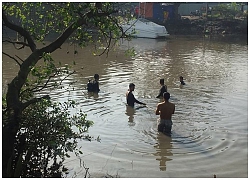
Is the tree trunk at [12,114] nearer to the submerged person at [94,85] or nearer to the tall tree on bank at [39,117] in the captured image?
the tall tree on bank at [39,117]

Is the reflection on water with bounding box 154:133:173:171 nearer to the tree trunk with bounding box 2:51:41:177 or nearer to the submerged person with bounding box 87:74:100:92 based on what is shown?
the tree trunk with bounding box 2:51:41:177

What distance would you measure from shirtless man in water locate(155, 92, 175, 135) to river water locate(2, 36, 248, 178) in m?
0.20

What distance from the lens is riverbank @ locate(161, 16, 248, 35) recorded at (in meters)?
42.2

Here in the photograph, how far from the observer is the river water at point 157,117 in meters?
7.58

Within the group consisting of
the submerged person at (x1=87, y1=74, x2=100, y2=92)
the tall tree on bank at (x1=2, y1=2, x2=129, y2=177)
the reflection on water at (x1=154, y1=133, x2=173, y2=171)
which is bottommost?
the reflection on water at (x1=154, y1=133, x2=173, y2=171)

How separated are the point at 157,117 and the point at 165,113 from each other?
1.84 m

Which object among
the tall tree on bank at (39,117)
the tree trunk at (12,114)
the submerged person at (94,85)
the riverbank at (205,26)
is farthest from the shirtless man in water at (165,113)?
the riverbank at (205,26)

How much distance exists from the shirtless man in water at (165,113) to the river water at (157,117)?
0.66 ft

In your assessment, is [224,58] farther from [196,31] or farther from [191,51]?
[196,31]

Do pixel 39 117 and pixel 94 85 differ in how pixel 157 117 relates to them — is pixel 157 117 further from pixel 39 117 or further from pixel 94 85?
pixel 39 117

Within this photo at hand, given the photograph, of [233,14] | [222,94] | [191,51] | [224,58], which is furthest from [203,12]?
[222,94]

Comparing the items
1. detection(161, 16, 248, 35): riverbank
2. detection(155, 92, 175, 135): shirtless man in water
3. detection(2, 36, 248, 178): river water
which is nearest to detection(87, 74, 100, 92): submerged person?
detection(2, 36, 248, 178): river water

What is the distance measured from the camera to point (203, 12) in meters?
48.2

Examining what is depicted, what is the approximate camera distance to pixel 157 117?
1094cm
